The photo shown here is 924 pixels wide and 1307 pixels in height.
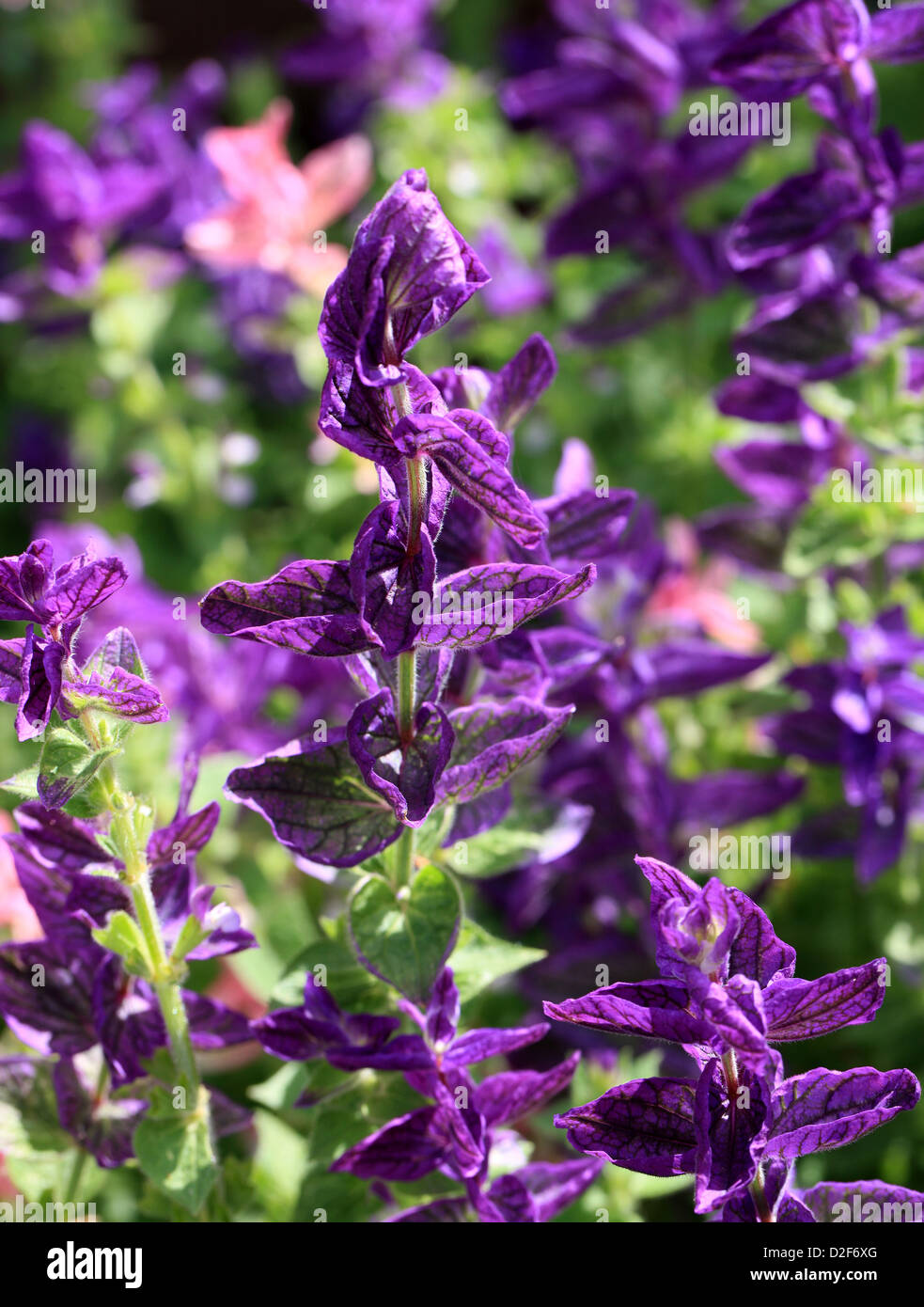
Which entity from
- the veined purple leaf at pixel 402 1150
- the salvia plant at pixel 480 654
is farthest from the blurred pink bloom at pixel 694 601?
the veined purple leaf at pixel 402 1150

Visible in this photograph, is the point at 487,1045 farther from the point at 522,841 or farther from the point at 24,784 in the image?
Result: the point at 24,784

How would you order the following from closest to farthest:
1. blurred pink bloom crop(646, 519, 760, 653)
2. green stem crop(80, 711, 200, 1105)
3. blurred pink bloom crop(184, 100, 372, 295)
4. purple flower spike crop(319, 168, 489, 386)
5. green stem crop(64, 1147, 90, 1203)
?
purple flower spike crop(319, 168, 489, 386), green stem crop(80, 711, 200, 1105), green stem crop(64, 1147, 90, 1203), blurred pink bloom crop(646, 519, 760, 653), blurred pink bloom crop(184, 100, 372, 295)

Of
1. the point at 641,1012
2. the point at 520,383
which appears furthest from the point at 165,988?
the point at 520,383

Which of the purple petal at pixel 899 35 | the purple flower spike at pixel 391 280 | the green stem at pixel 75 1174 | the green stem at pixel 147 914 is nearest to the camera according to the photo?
the purple flower spike at pixel 391 280

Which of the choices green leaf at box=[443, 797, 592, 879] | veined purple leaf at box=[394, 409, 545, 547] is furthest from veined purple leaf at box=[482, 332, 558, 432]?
green leaf at box=[443, 797, 592, 879]

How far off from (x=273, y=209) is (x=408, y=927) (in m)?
0.95

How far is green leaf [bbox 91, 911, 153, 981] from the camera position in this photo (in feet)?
2.23

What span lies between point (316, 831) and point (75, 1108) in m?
0.25

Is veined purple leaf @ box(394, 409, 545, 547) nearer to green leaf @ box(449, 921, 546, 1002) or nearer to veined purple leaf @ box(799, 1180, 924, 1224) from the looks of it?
green leaf @ box(449, 921, 546, 1002)

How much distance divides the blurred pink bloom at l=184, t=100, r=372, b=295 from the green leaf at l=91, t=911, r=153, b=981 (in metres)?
0.86

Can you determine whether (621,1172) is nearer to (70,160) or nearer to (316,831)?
(316,831)

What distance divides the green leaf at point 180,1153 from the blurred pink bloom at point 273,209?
883 mm

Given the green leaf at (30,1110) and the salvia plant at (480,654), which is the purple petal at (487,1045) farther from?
the green leaf at (30,1110)

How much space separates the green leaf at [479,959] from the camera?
0.75m
